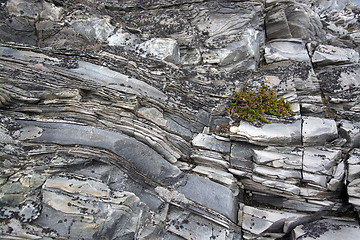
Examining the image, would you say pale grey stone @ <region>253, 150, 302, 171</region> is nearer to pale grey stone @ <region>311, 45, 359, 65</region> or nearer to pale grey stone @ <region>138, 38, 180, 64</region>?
pale grey stone @ <region>138, 38, 180, 64</region>

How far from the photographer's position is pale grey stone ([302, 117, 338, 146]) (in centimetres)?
1008

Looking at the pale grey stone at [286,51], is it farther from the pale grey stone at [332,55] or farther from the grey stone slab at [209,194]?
the grey stone slab at [209,194]

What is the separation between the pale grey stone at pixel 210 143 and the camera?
10336mm

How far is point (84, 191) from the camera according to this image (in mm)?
7902

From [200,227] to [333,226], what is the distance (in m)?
5.12

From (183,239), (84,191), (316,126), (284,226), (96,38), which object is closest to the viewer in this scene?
(84,191)

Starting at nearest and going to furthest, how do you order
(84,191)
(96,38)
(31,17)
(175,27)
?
(84,191)
(31,17)
(96,38)
(175,27)

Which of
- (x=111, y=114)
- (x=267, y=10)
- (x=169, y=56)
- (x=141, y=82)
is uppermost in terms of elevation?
(x=267, y=10)

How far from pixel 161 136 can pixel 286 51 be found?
371 inches

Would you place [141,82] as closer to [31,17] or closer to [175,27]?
[175,27]

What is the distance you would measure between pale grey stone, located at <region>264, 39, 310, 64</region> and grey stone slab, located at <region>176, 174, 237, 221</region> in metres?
8.33

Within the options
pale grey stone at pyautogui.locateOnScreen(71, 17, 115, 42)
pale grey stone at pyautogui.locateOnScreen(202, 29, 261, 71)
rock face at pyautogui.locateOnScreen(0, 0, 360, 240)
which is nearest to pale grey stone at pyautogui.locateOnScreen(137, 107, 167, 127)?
rock face at pyautogui.locateOnScreen(0, 0, 360, 240)

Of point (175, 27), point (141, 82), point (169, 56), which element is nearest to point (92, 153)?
point (141, 82)

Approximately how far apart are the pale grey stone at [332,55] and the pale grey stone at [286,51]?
588 millimetres
